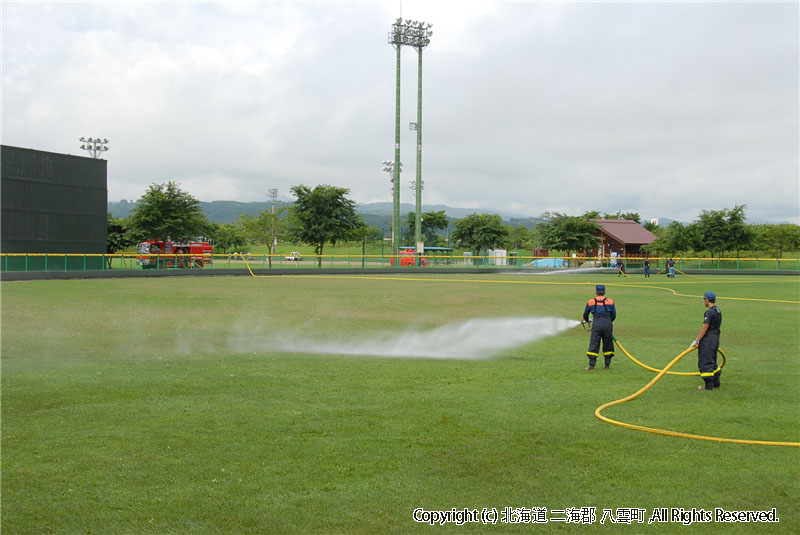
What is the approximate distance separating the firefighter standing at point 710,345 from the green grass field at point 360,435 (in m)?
0.30

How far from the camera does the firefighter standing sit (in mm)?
10891

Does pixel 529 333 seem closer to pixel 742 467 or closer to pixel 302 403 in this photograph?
pixel 302 403

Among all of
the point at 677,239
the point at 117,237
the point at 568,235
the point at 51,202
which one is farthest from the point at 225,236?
the point at 51,202

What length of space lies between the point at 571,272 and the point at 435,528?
60106 millimetres

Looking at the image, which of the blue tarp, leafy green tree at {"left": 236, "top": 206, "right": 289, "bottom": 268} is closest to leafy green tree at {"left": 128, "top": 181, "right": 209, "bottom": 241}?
the blue tarp

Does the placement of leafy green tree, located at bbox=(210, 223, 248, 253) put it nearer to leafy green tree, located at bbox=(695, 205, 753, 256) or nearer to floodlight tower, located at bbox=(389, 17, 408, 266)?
floodlight tower, located at bbox=(389, 17, 408, 266)

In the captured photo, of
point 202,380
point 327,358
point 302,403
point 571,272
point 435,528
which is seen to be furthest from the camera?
point 571,272

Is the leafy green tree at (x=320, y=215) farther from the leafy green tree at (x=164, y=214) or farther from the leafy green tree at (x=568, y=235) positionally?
the leafy green tree at (x=568, y=235)

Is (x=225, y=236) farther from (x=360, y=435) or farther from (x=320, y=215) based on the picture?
(x=360, y=435)

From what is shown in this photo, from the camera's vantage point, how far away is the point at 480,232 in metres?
89.6

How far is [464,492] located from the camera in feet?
20.9

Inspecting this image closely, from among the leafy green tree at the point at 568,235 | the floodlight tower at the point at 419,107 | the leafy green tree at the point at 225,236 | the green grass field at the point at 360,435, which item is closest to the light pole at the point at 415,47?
the floodlight tower at the point at 419,107

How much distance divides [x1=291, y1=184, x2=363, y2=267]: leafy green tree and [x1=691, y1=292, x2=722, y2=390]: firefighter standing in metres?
58.6

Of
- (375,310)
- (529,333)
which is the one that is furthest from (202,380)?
(375,310)
